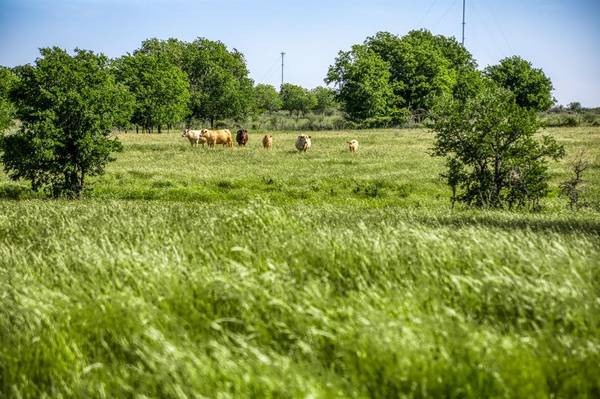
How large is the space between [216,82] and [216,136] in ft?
150

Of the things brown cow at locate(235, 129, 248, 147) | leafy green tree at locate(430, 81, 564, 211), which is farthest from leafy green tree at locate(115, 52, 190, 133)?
leafy green tree at locate(430, 81, 564, 211)

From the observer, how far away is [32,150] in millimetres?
21281

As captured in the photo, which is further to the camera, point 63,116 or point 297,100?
point 297,100

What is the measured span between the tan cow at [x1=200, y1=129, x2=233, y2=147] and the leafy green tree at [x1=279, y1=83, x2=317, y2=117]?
11948 centimetres

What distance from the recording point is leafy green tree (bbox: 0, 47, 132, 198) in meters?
21.1

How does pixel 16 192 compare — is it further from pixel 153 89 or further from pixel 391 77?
pixel 391 77

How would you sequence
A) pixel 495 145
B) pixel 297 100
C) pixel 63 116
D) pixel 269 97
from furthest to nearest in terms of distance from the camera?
pixel 297 100 → pixel 269 97 → pixel 63 116 → pixel 495 145

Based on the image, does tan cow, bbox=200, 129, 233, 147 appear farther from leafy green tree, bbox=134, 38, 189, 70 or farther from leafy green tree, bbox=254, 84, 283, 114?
leafy green tree, bbox=254, 84, 283, 114

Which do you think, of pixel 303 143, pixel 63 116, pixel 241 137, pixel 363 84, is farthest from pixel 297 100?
pixel 63 116

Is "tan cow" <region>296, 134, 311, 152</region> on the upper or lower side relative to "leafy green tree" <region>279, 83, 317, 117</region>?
lower

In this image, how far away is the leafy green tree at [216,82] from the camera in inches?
3701

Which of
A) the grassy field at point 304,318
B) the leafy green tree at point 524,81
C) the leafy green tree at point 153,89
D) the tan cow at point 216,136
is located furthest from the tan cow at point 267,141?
the leafy green tree at point 524,81

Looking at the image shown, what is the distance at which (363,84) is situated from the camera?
84438mm

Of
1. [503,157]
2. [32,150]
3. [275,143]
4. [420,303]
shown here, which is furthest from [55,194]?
[275,143]
